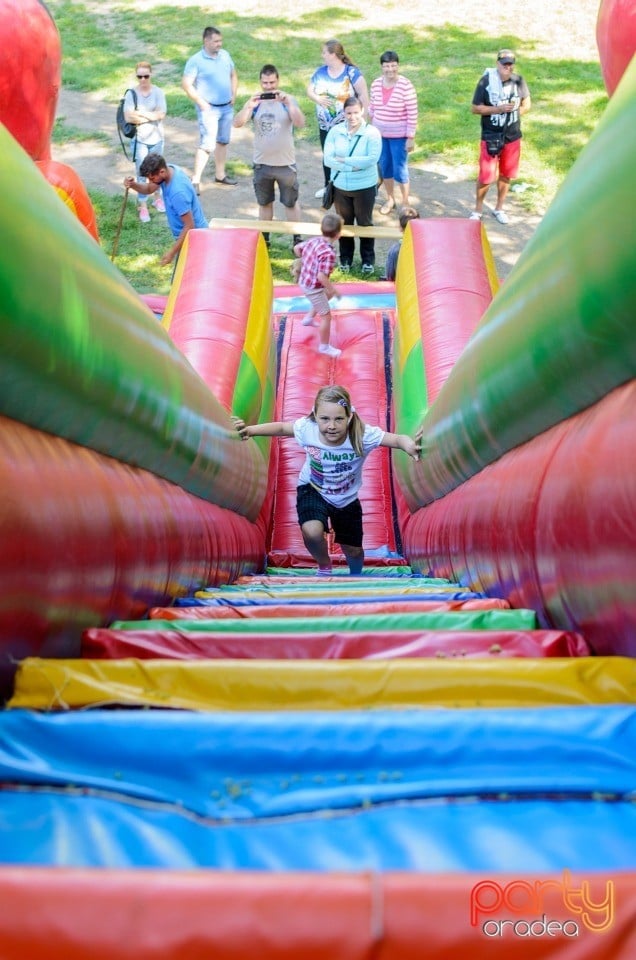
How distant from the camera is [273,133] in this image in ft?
24.8

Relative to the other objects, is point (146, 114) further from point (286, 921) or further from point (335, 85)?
point (286, 921)

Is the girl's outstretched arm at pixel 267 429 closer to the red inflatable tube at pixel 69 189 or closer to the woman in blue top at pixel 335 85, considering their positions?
the red inflatable tube at pixel 69 189

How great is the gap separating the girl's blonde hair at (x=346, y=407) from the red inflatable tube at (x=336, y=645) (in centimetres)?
193

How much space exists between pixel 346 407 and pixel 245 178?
6.03 m

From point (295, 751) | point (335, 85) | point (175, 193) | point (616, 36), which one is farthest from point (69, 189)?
point (295, 751)

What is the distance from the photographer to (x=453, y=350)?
4.82 metres

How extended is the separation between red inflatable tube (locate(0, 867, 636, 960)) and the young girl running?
2.85 metres

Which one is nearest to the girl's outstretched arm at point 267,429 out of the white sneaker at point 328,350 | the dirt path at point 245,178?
the white sneaker at point 328,350

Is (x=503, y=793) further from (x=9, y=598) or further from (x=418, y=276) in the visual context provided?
(x=418, y=276)

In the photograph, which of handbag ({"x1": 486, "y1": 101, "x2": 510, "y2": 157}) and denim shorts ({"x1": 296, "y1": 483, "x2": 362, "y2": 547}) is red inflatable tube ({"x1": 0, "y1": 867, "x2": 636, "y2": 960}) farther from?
handbag ({"x1": 486, "y1": 101, "x2": 510, "y2": 157})

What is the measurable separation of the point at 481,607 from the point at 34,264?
141 cm

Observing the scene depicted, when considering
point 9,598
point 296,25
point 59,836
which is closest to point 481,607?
point 9,598

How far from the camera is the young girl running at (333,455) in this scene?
379cm

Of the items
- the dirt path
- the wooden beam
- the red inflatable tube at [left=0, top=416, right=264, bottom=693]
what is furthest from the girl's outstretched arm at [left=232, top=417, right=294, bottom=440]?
the dirt path
